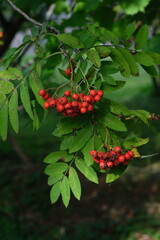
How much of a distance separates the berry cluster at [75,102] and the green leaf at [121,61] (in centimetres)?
18

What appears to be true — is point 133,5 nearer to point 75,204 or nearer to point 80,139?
point 80,139

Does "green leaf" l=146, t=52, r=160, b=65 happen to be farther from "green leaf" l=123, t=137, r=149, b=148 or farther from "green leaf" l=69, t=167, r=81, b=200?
"green leaf" l=69, t=167, r=81, b=200

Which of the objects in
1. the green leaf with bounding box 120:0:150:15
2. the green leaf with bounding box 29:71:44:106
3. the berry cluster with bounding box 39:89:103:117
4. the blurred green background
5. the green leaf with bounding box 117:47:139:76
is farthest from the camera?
the blurred green background

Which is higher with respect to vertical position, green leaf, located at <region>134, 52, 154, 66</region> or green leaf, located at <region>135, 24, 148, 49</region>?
green leaf, located at <region>135, 24, 148, 49</region>

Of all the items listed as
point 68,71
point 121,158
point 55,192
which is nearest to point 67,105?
point 68,71

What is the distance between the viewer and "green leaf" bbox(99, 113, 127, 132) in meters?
1.25

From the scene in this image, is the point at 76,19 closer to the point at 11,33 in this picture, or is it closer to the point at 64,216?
the point at 11,33

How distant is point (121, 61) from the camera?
1355 mm

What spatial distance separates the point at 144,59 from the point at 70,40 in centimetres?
31

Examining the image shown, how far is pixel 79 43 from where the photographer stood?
1.31 m

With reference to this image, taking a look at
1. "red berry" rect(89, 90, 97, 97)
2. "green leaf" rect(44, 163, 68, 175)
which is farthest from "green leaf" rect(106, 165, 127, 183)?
"red berry" rect(89, 90, 97, 97)

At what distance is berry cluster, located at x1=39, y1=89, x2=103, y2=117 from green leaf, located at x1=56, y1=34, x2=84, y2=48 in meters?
0.19

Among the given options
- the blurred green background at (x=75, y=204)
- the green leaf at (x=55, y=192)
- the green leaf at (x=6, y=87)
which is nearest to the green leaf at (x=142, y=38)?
the green leaf at (x=6, y=87)

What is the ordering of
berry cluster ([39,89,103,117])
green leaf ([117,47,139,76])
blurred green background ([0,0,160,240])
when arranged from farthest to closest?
1. blurred green background ([0,0,160,240])
2. green leaf ([117,47,139,76])
3. berry cluster ([39,89,103,117])
